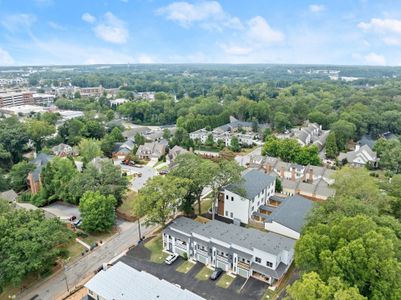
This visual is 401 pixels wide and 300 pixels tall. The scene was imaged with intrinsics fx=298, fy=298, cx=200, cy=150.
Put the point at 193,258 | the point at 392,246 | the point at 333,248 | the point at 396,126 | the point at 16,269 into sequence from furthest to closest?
the point at 396,126 → the point at 193,258 → the point at 16,269 → the point at 333,248 → the point at 392,246

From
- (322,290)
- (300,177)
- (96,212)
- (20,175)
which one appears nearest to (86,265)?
(96,212)

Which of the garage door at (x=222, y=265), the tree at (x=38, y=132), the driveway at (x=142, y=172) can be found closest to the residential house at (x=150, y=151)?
the driveway at (x=142, y=172)

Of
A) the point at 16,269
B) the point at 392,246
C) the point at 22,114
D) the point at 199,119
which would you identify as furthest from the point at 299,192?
the point at 22,114

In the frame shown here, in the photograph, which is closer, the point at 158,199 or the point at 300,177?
the point at 158,199

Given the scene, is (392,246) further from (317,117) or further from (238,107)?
(238,107)

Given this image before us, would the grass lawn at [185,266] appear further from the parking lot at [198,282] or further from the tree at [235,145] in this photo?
the tree at [235,145]

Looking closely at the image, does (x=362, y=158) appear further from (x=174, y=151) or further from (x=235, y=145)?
(x=174, y=151)

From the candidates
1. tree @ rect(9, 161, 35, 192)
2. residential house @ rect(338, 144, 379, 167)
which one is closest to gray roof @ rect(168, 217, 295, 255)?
tree @ rect(9, 161, 35, 192)
